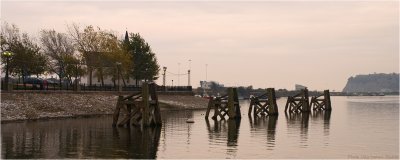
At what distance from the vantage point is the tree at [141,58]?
101000 millimetres

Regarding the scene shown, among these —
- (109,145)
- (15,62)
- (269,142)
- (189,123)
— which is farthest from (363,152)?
(15,62)

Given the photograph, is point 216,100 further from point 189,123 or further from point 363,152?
point 363,152

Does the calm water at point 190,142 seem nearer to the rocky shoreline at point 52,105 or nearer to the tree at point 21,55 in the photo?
the rocky shoreline at point 52,105

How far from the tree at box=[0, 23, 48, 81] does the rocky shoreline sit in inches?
438

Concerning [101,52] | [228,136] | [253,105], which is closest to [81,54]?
[101,52]

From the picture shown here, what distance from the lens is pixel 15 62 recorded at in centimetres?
7400

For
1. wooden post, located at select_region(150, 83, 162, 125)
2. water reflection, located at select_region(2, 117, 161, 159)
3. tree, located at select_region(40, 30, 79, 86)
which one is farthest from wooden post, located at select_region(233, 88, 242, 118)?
tree, located at select_region(40, 30, 79, 86)

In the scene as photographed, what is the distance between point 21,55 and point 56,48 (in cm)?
1691

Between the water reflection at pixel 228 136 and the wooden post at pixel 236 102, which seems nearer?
the water reflection at pixel 228 136

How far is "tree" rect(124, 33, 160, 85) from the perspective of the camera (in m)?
101

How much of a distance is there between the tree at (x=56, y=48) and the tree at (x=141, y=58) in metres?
11.7

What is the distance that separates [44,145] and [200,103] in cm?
6439

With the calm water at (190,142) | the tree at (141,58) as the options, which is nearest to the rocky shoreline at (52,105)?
the calm water at (190,142)

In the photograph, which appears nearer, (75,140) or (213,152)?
(213,152)
